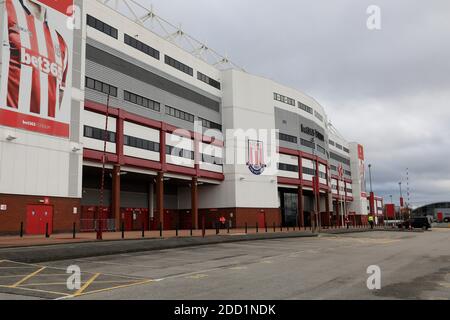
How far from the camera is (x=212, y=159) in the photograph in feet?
181

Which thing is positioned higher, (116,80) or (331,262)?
(116,80)

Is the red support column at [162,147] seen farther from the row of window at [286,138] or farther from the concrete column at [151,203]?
the row of window at [286,138]

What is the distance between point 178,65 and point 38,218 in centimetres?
2611

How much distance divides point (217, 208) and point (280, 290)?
46.7 m

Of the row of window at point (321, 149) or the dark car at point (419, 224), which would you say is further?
the row of window at point (321, 149)

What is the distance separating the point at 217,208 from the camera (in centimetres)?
5672

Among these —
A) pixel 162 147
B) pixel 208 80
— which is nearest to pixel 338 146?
pixel 208 80

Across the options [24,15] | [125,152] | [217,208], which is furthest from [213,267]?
[217,208]

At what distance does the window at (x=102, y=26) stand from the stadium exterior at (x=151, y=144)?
11 cm

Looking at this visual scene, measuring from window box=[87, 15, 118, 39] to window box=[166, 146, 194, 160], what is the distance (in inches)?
521

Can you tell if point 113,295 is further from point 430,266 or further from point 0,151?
point 0,151

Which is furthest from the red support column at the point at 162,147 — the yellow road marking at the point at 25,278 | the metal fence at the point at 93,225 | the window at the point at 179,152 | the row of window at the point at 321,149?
the row of window at the point at 321,149

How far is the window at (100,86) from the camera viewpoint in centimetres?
3881

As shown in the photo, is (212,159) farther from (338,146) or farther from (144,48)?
(338,146)
